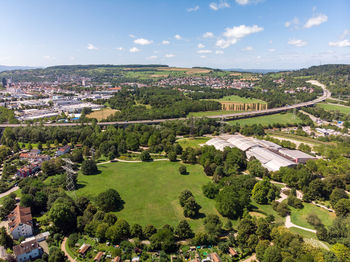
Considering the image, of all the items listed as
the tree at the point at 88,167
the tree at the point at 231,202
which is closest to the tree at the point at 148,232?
the tree at the point at 231,202

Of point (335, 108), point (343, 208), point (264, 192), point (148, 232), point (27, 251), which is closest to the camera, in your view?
point (27, 251)

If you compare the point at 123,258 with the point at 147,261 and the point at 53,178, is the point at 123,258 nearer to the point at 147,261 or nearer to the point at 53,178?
the point at 147,261

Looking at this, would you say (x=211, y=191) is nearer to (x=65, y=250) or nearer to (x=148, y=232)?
(x=148, y=232)

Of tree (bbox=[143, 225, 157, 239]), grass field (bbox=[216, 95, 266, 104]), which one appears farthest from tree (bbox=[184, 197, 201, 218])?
grass field (bbox=[216, 95, 266, 104])

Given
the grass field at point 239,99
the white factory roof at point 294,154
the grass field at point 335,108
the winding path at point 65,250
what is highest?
the grass field at point 239,99

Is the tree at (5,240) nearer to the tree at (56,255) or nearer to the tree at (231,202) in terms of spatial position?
the tree at (56,255)

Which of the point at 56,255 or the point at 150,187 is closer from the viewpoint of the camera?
the point at 56,255

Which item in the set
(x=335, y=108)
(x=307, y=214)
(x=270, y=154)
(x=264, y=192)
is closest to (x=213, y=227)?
(x=264, y=192)
